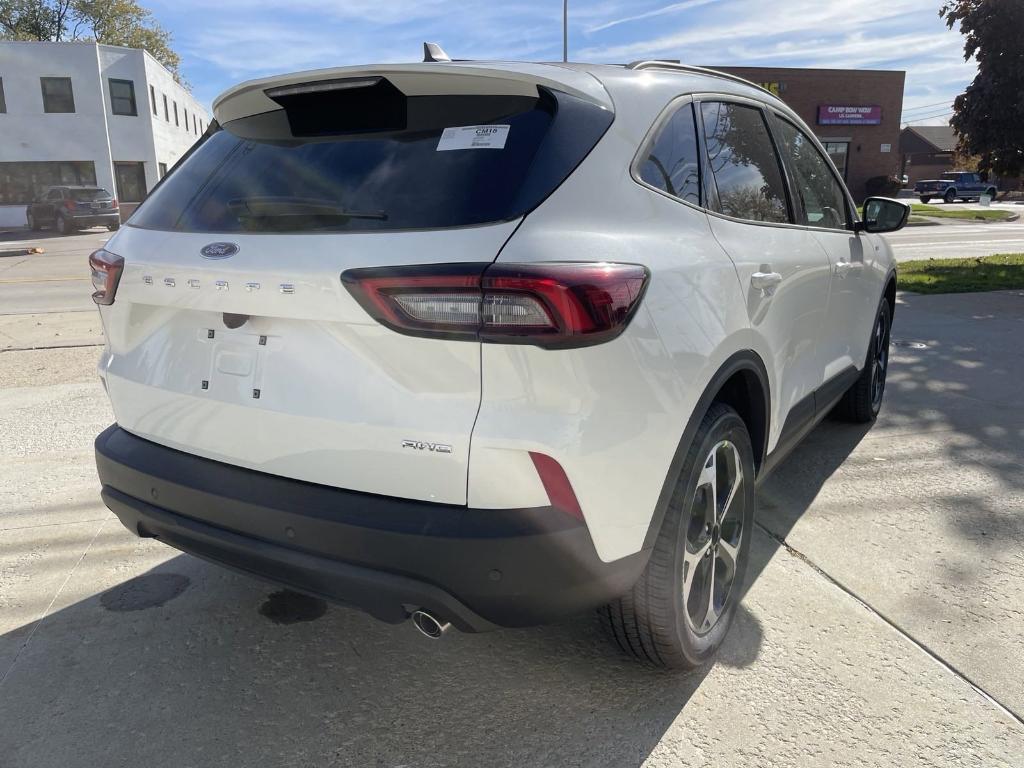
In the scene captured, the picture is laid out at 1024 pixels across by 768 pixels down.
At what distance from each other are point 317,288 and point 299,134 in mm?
697

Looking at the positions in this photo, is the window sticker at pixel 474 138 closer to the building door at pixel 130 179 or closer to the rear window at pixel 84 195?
the rear window at pixel 84 195

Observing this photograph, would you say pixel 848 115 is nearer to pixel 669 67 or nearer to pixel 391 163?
pixel 669 67

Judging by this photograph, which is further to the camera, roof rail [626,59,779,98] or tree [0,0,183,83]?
tree [0,0,183,83]

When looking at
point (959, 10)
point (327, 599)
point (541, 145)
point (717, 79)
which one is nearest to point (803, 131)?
point (717, 79)

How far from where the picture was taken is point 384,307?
1.97 m

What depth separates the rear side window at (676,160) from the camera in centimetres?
242

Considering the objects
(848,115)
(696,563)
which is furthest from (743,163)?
(848,115)

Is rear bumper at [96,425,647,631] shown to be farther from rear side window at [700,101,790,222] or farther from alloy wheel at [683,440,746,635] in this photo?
rear side window at [700,101,790,222]

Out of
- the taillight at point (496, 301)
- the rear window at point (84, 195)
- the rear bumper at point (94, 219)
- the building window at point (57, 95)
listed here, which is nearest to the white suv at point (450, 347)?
the taillight at point (496, 301)

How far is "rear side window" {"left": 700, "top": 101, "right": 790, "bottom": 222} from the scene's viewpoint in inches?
113

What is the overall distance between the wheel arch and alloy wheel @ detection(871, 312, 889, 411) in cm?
225

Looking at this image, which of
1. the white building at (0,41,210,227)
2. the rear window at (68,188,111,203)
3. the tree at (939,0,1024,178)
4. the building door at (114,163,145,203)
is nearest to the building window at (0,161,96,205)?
the white building at (0,41,210,227)

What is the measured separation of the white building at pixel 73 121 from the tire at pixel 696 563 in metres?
36.6

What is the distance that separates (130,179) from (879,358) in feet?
125
